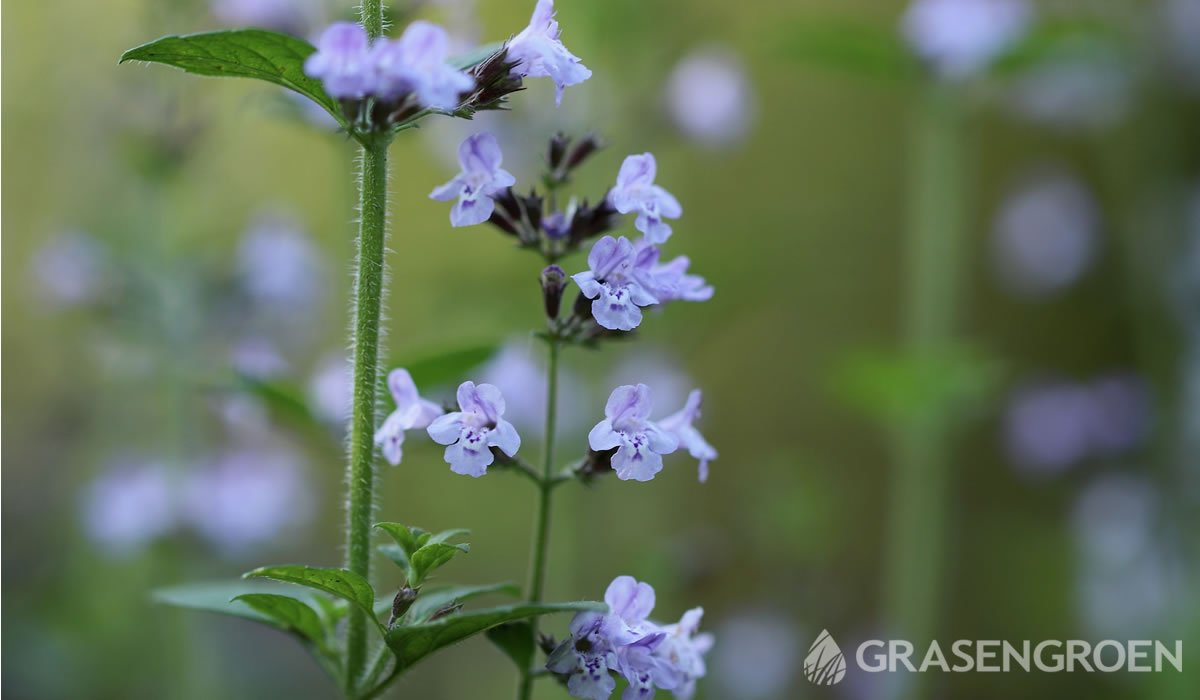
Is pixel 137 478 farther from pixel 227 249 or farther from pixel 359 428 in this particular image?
pixel 359 428

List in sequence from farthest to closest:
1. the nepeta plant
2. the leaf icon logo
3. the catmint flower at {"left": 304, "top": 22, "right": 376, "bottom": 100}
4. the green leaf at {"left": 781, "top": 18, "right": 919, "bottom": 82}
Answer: the green leaf at {"left": 781, "top": 18, "right": 919, "bottom": 82}
the leaf icon logo
the nepeta plant
the catmint flower at {"left": 304, "top": 22, "right": 376, "bottom": 100}

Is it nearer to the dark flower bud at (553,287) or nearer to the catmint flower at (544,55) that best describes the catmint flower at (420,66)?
the catmint flower at (544,55)

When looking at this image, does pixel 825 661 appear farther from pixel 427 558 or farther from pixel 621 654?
pixel 427 558

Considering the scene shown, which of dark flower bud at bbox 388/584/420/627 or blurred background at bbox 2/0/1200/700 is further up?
blurred background at bbox 2/0/1200/700

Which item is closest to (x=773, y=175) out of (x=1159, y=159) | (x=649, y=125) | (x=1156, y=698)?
(x=1159, y=159)

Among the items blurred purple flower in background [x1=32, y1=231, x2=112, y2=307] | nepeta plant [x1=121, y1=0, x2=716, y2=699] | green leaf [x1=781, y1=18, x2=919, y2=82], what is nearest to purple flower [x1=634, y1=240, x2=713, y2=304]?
nepeta plant [x1=121, y1=0, x2=716, y2=699]

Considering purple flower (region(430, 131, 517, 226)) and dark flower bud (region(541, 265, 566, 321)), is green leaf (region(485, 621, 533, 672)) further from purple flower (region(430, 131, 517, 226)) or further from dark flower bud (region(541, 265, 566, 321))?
purple flower (region(430, 131, 517, 226))
